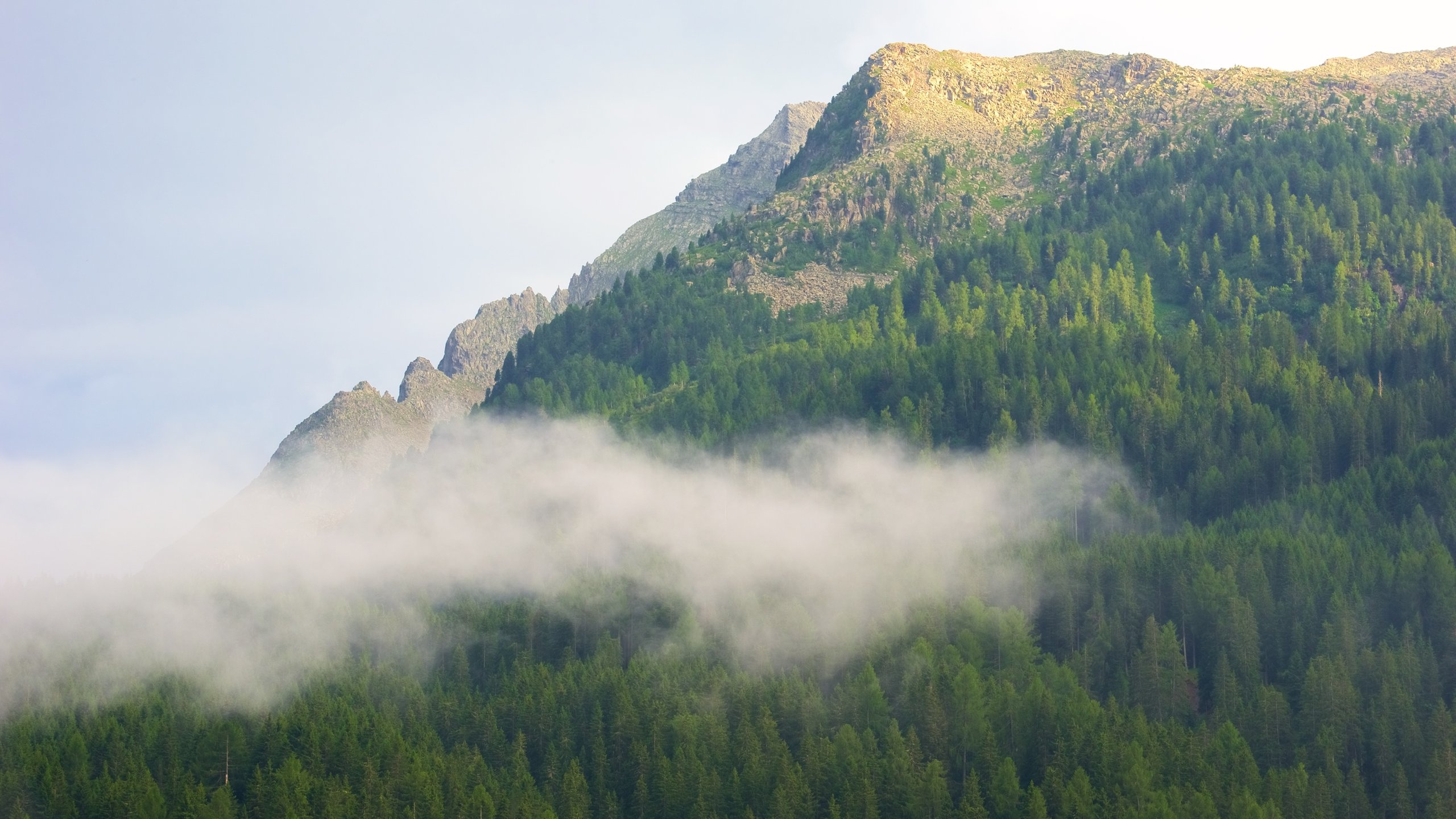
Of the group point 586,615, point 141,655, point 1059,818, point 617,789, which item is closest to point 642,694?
point 617,789

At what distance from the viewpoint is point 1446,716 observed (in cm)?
14438

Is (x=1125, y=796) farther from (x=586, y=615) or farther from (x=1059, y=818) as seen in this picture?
(x=586, y=615)

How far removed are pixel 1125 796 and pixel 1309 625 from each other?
1423 inches

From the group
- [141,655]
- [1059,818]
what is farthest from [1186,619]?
[141,655]

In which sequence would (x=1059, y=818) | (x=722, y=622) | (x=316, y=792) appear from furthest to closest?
(x=722, y=622) → (x=316, y=792) → (x=1059, y=818)

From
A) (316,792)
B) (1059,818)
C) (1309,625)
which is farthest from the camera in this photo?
(1309,625)

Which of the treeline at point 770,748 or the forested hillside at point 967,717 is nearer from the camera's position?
the treeline at point 770,748

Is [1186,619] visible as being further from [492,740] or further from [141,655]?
[141,655]

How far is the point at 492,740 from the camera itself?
16500 cm

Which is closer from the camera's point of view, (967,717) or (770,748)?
(770,748)

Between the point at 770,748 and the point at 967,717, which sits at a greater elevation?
the point at 770,748

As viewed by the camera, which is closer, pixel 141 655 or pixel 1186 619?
pixel 1186 619

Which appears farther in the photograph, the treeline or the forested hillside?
the forested hillside

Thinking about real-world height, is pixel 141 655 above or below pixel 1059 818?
above
